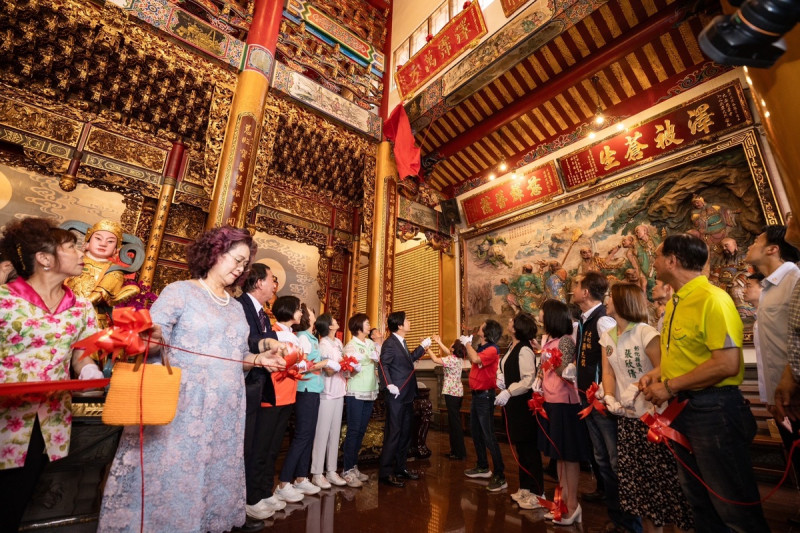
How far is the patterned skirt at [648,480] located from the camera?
62.0 inches

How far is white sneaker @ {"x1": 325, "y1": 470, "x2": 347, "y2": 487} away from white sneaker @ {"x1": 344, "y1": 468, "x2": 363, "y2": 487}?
0.10ft

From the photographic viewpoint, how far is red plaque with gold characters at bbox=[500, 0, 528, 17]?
5.08 metres

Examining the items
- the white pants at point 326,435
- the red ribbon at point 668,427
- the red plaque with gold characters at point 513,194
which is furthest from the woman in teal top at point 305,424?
the red plaque with gold characters at point 513,194

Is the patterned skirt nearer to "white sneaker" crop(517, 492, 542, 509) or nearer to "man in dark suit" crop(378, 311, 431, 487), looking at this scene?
"white sneaker" crop(517, 492, 542, 509)

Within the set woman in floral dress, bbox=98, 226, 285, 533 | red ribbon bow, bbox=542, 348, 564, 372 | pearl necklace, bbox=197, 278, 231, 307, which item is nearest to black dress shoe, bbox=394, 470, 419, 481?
red ribbon bow, bbox=542, 348, 564, 372

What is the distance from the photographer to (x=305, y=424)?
8.55 feet

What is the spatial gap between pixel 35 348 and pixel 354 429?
228 cm

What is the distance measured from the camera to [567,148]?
5848 millimetres

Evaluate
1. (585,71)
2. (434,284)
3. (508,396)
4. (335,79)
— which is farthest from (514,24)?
(508,396)

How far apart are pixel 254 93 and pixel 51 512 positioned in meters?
5.00

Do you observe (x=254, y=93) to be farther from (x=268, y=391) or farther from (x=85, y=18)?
(x=268, y=391)

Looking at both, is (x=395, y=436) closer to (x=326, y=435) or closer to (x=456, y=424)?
(x=326, y=435)

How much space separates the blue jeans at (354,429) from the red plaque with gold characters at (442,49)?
231 inches

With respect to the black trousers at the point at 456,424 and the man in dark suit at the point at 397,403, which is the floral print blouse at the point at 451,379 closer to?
the black trousers at the point at 456,424
